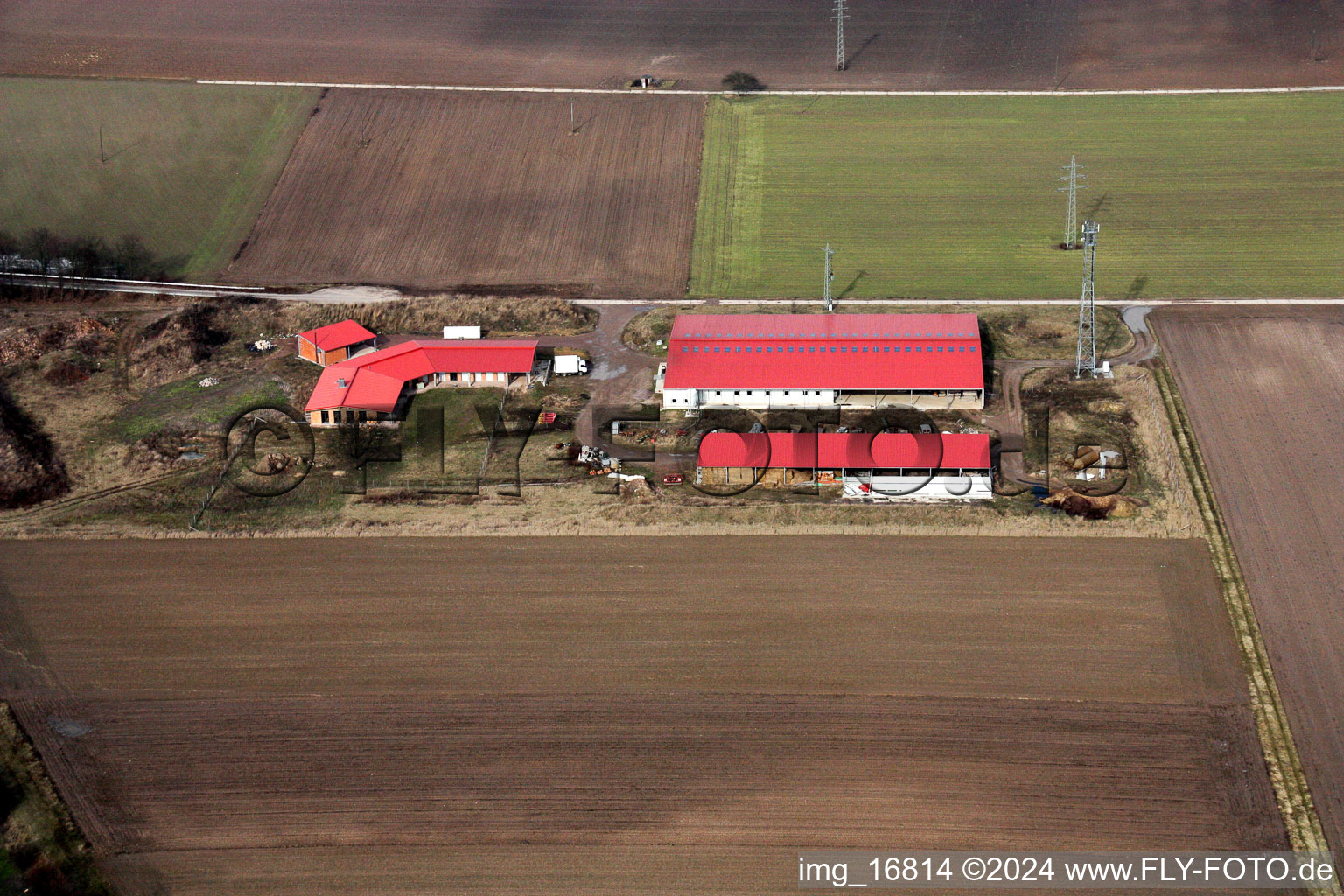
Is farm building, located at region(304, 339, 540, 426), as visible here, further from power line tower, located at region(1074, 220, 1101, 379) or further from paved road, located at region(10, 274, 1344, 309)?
power line tower, located at region(1074, 220, 1101, 379)

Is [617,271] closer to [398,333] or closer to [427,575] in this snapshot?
[398,333]

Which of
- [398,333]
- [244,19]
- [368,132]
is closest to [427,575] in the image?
[398,333]

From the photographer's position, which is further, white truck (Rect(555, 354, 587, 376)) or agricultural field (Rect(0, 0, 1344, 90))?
agricultural field (Rect(0, 0, 1344, 90))

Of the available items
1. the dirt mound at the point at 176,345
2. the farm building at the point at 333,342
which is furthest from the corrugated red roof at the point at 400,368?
the dirt mound at the point at 176,345

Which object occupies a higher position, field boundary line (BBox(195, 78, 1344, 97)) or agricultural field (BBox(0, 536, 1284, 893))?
field boundary line (BBox(195, 78, 1344, 97))

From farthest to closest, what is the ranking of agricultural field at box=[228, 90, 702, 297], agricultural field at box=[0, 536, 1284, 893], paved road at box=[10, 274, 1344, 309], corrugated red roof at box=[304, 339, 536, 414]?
agricultural field at box=[228, 90, 702, 297]
paved road at box=[10, 274, 1344, 309]
corrugated red roof at box=[304, 339, 536, 414]
agricultural field at box=[0, 536, 1284, 893]

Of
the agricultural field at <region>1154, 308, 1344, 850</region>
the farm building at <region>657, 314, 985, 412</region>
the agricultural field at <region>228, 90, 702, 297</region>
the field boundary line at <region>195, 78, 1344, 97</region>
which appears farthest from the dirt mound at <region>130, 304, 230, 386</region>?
the agricultural field at <region>1154, 308, 1344, 850</region>


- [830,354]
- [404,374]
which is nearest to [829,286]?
[830,354]
